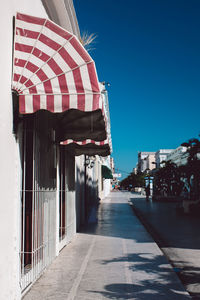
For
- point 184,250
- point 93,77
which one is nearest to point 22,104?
point 93,77

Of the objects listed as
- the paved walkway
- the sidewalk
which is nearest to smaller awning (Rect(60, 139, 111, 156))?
the paved walkway

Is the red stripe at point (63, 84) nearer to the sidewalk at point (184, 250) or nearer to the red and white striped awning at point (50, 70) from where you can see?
the red and white striped awning at point (50, 70)

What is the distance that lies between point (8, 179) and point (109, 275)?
9.79 feet

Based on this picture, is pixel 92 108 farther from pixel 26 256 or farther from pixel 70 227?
pixel 70 227

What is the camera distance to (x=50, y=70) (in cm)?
470

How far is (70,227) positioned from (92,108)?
620 centimetres

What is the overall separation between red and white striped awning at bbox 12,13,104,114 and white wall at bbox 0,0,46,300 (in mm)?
160

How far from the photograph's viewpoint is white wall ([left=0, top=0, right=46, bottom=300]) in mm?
4250

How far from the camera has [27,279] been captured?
17.6 feet

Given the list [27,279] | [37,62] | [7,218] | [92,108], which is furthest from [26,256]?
[37,62]

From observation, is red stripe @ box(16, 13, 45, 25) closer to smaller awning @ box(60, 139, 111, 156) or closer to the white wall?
the white wall

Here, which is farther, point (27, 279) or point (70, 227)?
point (70, 227)

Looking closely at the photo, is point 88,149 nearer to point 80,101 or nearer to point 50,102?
point 80,101

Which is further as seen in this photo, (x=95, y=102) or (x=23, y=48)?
(x=95, y=102)
